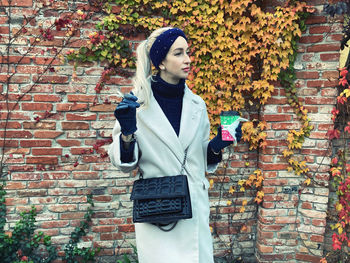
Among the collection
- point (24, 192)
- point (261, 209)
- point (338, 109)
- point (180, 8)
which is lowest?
point (261, 209)

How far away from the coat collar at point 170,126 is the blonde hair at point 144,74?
7 cm

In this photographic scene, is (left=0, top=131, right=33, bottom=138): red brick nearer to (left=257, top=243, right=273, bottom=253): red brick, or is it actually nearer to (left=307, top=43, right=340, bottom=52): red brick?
(left=257, top=243, right=273, bottom=253): red brick

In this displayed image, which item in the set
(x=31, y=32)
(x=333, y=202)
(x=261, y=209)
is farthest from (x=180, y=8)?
(x=333, y=202)

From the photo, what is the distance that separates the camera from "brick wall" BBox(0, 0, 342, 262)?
113 inches

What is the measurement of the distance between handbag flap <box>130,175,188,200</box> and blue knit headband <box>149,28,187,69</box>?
793 millimetres

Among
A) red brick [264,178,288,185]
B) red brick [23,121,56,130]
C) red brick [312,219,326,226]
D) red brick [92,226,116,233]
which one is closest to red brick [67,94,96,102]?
red brick [23,121,56,130]

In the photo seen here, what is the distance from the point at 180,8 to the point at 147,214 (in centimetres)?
211

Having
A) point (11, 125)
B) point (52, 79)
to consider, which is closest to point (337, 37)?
point (52, 79)

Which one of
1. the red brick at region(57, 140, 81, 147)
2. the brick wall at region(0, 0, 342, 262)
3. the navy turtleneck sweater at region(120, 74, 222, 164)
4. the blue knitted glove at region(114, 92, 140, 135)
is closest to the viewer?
the blue knitted glove at region(114, 92, 140, 135)

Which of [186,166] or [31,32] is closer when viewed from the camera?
[186,166]

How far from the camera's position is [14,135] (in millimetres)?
2898

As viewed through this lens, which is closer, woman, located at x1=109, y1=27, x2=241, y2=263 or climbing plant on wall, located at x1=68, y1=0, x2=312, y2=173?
woman, located at x1=109, y1=27, x2=241, y2=263

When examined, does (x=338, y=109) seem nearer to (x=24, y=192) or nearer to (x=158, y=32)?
(x=158, y=32)

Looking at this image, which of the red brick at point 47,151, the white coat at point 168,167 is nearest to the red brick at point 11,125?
the red brick at point 47,151
